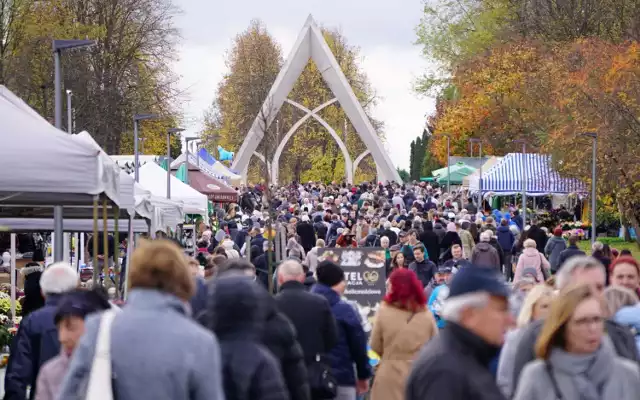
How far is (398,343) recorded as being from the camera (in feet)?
31.8

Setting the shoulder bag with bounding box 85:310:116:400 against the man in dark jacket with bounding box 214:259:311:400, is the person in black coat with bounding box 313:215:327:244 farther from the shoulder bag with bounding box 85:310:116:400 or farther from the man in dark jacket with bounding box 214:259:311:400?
the shoulder bag with bounding box 85:310:116:400

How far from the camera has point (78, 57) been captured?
195 ft

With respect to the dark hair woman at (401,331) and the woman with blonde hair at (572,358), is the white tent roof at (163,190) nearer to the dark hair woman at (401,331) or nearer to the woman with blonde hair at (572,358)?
the dark hair woman at (401,331)

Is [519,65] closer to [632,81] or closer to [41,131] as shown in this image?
[632,81]

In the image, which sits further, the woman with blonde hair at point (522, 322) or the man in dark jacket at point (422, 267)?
the man in dark jacket at point (422, 267)

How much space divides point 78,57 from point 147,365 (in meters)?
55.1

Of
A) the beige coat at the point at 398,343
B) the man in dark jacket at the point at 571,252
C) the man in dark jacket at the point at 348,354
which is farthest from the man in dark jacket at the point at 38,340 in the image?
the man in dark jacket at the point at 571,252

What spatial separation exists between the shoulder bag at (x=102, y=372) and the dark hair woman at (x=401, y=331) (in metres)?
4.23

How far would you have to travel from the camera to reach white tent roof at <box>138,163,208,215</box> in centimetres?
3253

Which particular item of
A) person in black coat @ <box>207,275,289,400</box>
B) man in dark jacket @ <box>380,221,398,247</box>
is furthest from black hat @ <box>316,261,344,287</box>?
man in dark jacket @ <box>380,221,398,247</box>

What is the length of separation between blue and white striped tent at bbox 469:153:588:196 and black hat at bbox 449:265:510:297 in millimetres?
44406

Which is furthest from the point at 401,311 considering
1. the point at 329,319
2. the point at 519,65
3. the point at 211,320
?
the point at 519,65

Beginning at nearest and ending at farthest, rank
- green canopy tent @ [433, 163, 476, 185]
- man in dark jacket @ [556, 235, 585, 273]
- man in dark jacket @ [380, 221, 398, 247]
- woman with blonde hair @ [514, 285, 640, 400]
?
woman with blonde hair @ [514, 285, 640, 400] < man in dark jacket @ [556, 235, 585, 273] < man in dark jacket @ [380, 221, 398, 247] < green canopy tent @ [433, 163, 476, 185]

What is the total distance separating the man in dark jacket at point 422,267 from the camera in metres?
18.5
